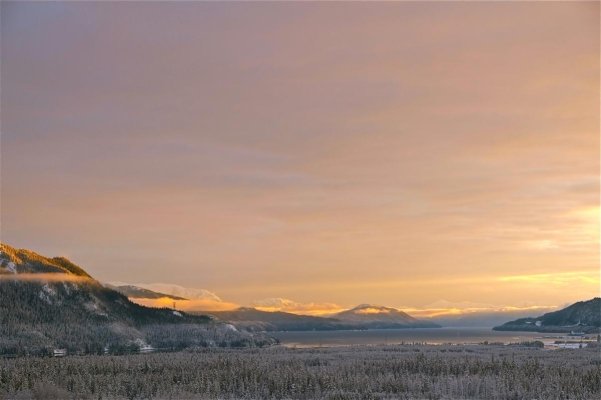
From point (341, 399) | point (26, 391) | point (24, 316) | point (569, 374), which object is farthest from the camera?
point (24, 316)

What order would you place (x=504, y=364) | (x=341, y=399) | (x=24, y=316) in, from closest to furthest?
(x=341, y=399) → (x=504, y=364) → (x=24, y=316)

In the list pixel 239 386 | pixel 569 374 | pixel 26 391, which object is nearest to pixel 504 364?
pixel 569 374

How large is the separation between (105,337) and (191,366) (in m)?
127

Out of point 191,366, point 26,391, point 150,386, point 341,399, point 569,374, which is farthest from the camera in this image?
point 191,366

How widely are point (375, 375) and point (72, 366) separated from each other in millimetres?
33512

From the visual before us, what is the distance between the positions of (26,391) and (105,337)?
149772mm

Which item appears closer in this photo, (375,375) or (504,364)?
(375,375)

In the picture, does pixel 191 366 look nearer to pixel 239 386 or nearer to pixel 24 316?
pixel 239 386

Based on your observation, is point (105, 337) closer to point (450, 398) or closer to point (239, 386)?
point (239, 386)

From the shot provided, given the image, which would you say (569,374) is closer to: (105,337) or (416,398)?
(416,398)

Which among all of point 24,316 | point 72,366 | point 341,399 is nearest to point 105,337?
point 24,316

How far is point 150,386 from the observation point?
163 feet

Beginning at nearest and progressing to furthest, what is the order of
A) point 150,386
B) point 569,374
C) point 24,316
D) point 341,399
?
point 341,399
point 150,386
point 569,374
point 24,316

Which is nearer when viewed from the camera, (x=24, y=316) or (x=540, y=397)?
(x=540, y=397)
